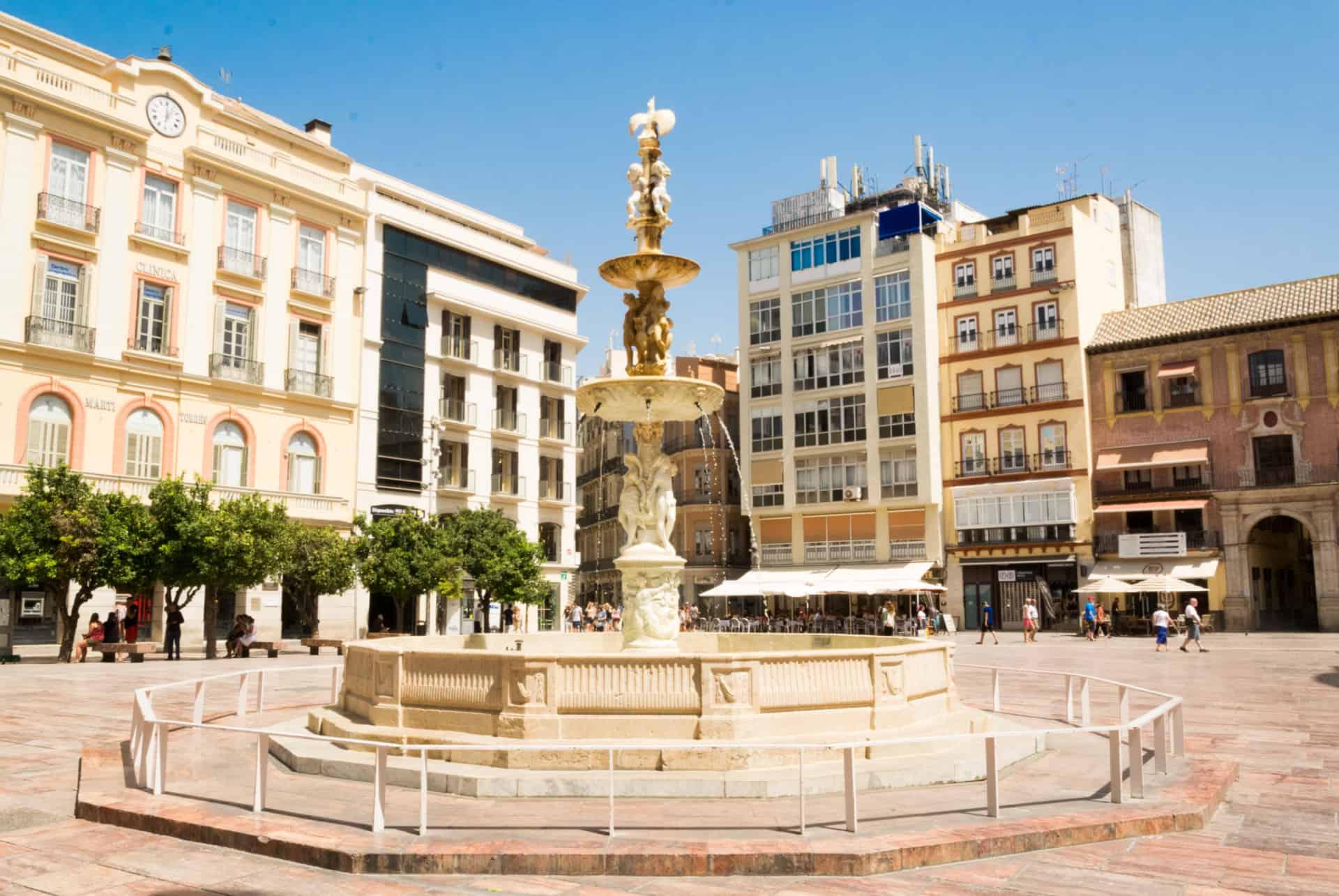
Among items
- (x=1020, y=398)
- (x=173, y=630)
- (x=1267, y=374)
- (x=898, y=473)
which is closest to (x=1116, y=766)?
(x=173, y=630)

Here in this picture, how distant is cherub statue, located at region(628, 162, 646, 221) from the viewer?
48.4 ft

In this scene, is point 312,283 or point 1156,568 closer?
point 312,283

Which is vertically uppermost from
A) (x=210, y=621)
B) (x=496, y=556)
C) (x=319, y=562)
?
(x=496, y=556)

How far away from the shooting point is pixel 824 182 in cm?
5834

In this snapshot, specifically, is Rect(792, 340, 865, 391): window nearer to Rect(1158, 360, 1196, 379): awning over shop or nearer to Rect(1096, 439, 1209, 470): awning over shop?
Rect(1096, 439, 1209, 470): awning over shop

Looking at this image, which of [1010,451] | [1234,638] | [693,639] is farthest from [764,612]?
[693,639]

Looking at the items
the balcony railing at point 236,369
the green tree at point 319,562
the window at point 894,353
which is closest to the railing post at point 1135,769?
the green tree at point 319,562

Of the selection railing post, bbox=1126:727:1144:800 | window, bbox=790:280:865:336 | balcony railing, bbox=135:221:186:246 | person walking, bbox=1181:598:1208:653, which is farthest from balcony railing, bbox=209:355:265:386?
railing post, bbox=1126:727:1144:800

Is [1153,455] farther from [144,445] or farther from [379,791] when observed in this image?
[379,791]

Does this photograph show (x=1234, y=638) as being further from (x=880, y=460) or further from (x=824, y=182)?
(x=824, y=182)

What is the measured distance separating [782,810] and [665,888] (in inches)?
72.7

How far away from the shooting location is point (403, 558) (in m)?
34.2

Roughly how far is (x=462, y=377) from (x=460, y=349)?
118 centimetres

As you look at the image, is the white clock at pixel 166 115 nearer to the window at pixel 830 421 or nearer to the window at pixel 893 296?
the window at pixel 830 421
